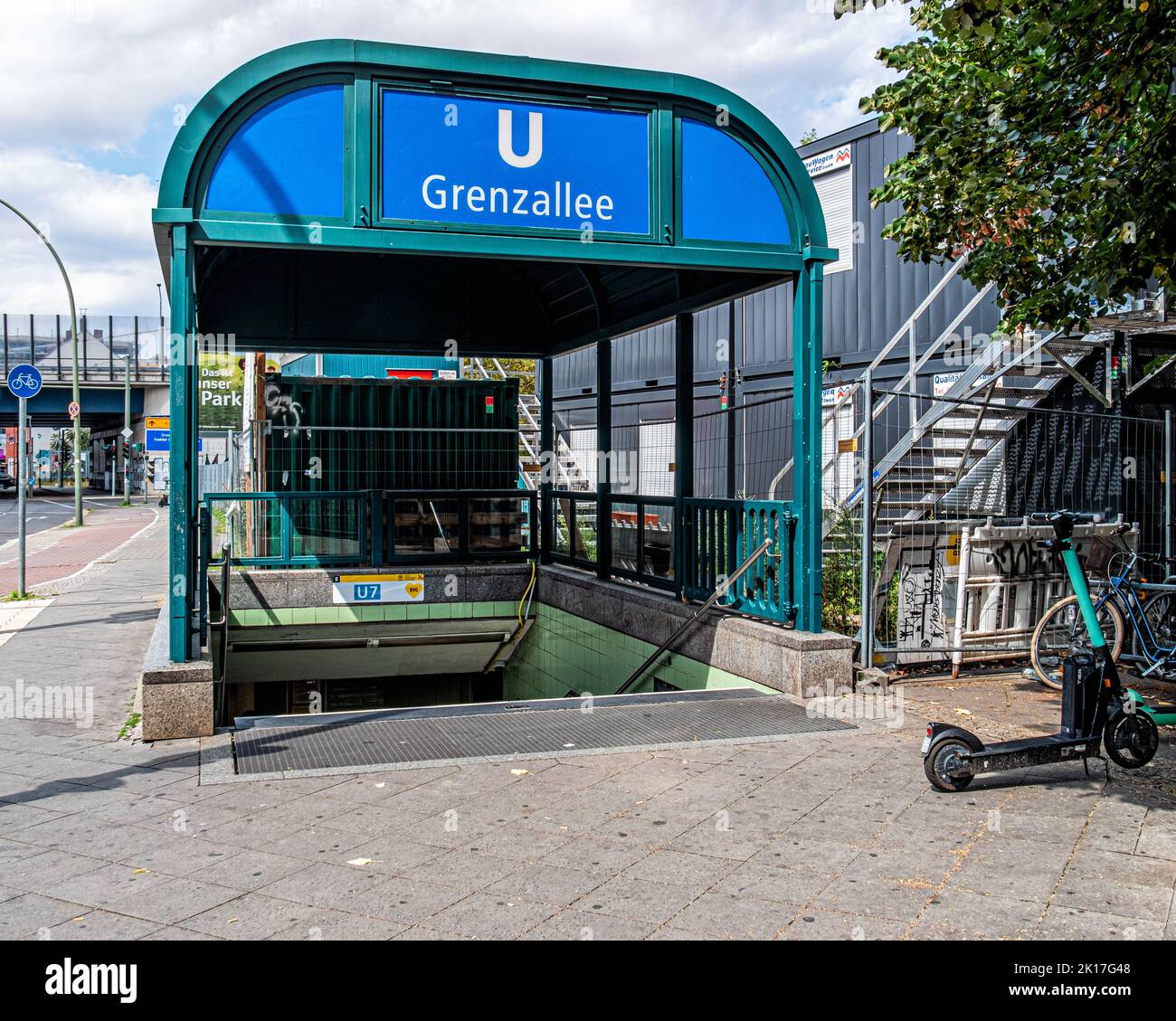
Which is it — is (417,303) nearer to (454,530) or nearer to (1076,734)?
(454,530)

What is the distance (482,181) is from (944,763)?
485 cm

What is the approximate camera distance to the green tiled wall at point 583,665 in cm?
905

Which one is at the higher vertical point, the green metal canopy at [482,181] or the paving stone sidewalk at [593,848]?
the green metal canopy at [482,181]

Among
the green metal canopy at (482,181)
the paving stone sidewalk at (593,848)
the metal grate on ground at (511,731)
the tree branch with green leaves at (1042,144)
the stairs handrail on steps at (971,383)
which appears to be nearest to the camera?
the paving stone sidewalk at (593,848)

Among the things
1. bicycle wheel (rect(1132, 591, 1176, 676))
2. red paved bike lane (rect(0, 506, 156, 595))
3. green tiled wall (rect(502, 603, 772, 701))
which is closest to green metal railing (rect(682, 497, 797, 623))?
green tiled wall (rect(502, 603, 772, 701))

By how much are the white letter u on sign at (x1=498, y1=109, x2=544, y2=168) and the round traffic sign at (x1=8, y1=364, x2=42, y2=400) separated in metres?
9.50

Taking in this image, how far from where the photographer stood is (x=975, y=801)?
17.4 ft

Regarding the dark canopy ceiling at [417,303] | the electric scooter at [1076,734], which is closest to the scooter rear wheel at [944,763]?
the electric scooter at [1076,734]

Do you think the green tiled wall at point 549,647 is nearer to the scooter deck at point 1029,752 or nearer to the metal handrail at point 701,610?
the metal handrail at point 701,610

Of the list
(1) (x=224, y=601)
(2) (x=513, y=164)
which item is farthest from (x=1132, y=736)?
(1) (x=224, y=601)

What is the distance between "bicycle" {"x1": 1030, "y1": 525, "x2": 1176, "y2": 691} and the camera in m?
8.05

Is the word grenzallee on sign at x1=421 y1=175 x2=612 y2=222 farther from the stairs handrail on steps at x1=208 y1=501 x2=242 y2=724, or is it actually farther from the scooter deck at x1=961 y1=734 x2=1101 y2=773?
the scooter deck at x1=961 y1=734 x2=1101 y2=773

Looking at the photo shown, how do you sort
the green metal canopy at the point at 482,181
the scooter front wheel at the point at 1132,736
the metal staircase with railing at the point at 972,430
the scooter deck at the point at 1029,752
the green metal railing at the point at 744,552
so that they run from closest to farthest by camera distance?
1. the scooter deck at the point at 1029,752
2. the scooter front wheel at the point at 1132,736
3. the green metal canopy at the point at 482,181
4. the green metal railing at the point at 744,552
5. the metal staircase with railing at the point at 972,430
